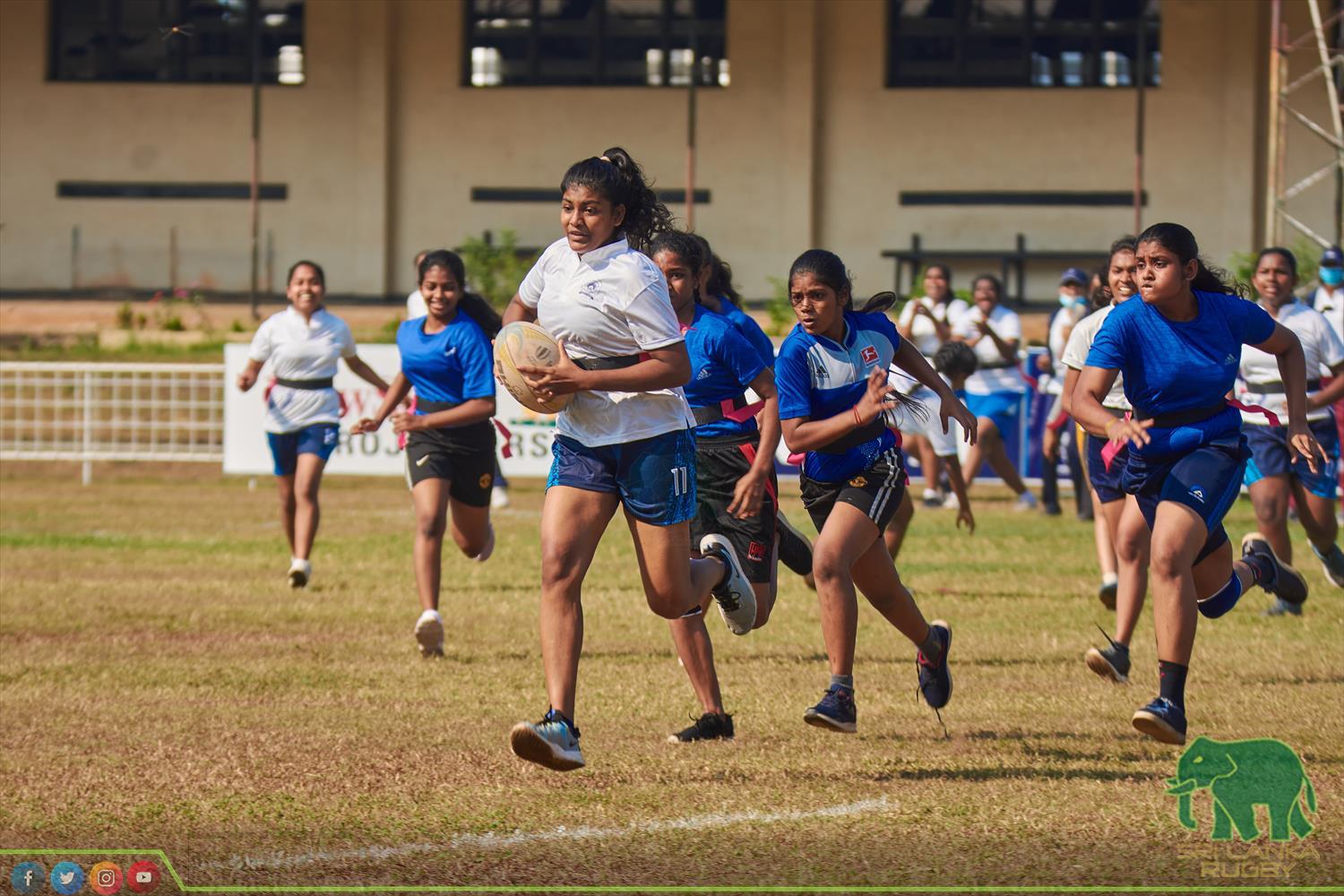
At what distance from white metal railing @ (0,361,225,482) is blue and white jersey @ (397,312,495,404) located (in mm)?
11574

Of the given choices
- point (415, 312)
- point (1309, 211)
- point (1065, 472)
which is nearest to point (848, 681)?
point (415, 312)

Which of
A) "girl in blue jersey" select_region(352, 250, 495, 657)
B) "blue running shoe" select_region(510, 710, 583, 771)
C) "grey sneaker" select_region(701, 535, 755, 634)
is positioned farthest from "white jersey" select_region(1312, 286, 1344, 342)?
"blue running shoe" select_region(510, 710, 583, 771)

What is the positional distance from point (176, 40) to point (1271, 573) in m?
30.5

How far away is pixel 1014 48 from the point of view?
3550cm

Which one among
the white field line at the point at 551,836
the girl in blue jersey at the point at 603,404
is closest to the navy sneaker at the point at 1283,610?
the white field line at the point at 551,836

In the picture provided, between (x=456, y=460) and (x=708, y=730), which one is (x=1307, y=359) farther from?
(x=708, y=730)

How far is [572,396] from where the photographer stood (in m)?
6.22

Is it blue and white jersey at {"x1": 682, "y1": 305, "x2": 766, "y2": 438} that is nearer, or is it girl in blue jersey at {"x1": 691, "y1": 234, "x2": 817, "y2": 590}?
blue and white jersey at {"x1": 682, "y1": 305, "x2": 766, "y2": 438}

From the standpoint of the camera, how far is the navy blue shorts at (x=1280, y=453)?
10.5 meters

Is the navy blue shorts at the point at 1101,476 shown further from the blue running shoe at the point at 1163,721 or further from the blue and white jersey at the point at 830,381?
the blue running shoe at the point at 1163,721

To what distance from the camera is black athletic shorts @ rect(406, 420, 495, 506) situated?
9.71 meters

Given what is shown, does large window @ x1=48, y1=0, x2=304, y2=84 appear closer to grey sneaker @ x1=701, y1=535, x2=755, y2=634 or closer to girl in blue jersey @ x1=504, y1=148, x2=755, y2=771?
grey sneaker @ x1=701, y1=535, x2=755, y2=634

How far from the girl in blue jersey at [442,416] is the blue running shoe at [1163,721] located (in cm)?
410

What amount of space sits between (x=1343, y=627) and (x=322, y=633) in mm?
5667
